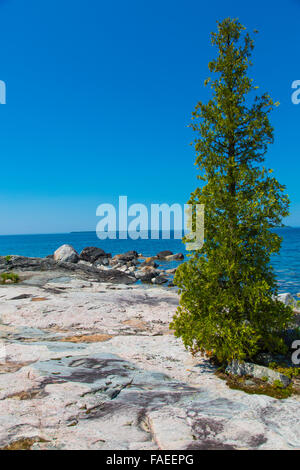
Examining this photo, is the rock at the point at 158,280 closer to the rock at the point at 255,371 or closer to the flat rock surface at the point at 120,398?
the flat rock surface at the point at 120,398

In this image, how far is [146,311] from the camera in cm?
1394

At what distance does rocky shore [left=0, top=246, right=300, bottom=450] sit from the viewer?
486cm

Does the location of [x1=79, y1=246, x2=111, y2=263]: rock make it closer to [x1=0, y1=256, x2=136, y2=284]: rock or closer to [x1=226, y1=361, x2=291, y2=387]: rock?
[x1=0, y1=256, x2=136, y2=284]: rock

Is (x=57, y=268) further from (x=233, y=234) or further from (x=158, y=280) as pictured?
(x=233, y=234)

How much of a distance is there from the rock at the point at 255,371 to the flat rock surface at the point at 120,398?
22.1 inches

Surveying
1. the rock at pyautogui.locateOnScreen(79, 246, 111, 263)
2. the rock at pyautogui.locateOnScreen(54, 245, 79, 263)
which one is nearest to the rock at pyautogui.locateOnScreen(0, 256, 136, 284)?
the rock at pyautogui.locateOnScreen(54, 245, 79, 263)

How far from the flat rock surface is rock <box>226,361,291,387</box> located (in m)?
0.56

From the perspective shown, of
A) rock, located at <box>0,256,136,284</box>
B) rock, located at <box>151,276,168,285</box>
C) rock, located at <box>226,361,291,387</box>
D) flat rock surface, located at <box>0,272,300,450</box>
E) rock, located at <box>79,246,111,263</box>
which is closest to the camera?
flat rock surface, located at <box>0,272,300,450</box>

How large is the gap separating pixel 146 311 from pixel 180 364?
5.45 metres

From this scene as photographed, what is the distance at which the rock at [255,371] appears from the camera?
7355mm

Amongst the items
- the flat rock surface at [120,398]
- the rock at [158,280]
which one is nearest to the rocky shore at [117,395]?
the flat rock surface at [120,398]

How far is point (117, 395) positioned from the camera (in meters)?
6.38

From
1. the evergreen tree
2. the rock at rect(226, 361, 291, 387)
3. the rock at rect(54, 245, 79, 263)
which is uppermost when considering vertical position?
the evergreen tree
